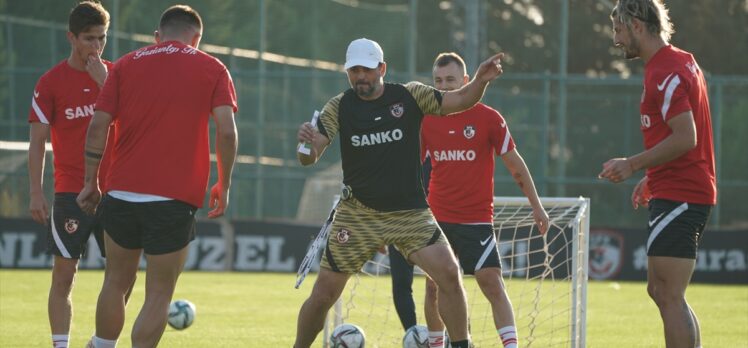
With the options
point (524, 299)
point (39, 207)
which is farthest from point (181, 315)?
point (524, 299)

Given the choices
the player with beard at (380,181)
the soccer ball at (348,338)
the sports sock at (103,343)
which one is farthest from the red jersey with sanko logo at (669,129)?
the sports sock at (103,343)

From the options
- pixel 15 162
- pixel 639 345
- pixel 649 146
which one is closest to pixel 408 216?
→ pixel 649 146

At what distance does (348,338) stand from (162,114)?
2889 millimetres

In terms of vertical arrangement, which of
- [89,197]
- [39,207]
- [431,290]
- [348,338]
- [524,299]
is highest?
[89,197]

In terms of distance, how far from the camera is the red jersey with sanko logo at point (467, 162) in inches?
339

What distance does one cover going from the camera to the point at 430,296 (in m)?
8.83

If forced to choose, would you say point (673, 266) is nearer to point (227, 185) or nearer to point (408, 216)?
point (408, 216)

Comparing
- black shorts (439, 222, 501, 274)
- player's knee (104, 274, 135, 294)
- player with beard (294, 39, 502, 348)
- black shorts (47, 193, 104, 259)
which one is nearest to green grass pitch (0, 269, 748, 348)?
black shorts (439, 222, 501, 274)

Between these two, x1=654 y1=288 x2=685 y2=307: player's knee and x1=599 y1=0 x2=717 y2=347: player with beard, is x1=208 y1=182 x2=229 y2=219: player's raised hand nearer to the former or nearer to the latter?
x1=599 y1=0 x2=717 y2=347: player with beard

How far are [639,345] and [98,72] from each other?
5.20 meters

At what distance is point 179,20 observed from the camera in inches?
274

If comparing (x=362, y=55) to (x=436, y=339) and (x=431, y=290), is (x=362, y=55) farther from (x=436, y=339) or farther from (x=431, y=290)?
(x=436, y=339)

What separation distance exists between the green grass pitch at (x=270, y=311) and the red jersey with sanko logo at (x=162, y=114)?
11.2ft

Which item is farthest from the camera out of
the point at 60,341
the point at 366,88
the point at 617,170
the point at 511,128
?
the point at 511,128
